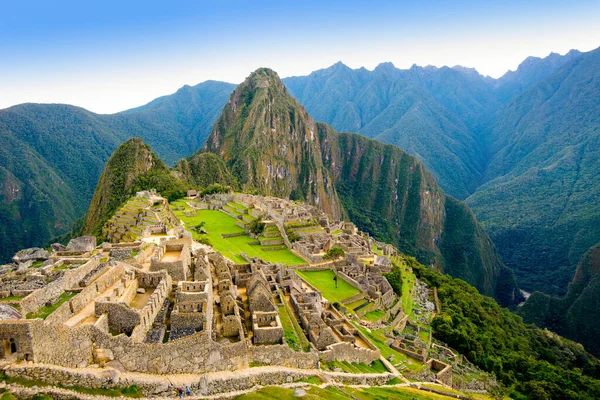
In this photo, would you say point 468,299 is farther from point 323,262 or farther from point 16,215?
point 16,215

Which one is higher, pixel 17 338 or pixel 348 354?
pixel 17 338

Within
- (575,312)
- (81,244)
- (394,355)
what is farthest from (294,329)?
(575,312)

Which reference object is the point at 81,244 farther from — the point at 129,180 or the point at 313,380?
the point at 129,180

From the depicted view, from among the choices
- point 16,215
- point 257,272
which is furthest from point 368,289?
point 16,215

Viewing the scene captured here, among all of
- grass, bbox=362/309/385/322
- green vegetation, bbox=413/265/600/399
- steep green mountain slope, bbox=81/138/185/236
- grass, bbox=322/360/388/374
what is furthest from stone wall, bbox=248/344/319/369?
steep green mountain slope, bbox=81/138/185/236

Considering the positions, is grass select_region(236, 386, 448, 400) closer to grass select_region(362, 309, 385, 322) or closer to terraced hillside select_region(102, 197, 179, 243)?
grass select_region(362, 309, 385, 322)
